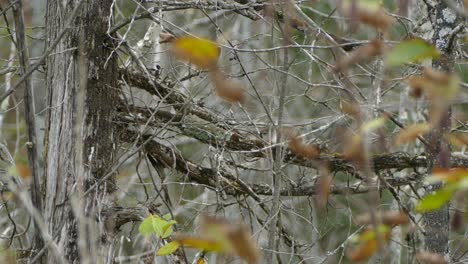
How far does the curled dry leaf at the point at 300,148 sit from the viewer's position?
10.6 feet

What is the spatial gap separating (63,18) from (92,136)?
681 millimetres

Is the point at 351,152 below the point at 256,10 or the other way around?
below

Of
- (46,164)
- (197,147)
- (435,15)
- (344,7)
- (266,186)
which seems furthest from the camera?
(197,147)

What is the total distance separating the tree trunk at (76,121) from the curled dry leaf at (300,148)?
1103 millimetres

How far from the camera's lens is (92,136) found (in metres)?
4.62

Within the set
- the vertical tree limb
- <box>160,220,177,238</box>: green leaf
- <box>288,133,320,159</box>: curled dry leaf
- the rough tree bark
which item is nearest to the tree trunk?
the vertical tree limb

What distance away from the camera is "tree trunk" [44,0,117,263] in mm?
4504

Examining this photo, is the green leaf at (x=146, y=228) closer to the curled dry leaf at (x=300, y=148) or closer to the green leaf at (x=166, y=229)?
the green leaf at (x=166, y=229)

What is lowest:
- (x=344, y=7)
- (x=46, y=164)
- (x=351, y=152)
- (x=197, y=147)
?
(x=197, y=147)

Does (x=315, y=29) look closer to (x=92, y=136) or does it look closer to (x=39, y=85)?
(x=92, y=136)

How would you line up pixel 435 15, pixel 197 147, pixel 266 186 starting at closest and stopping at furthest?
pixel 435 15 → pixel 266 186 → pixel 197 147

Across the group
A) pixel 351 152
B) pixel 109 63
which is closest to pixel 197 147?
pixel 109 63

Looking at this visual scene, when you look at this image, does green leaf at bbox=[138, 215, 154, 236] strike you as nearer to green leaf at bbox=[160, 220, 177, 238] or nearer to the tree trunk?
green leaf at bbox=[160, 220, 177, 238]

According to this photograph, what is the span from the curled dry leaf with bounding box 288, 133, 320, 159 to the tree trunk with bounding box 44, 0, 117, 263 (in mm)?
1103
